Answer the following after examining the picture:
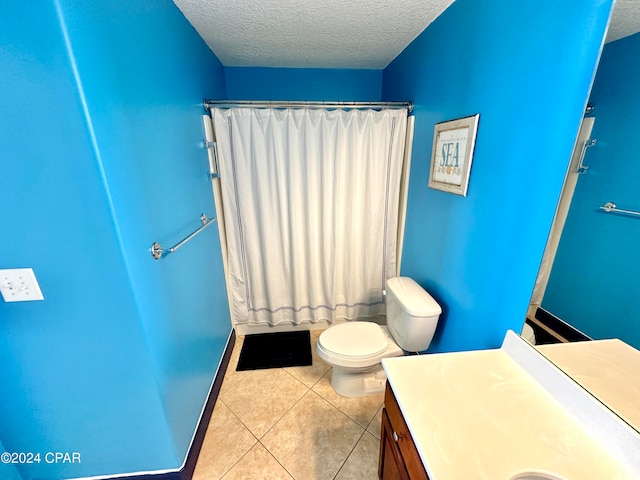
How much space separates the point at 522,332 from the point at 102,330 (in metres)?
1.56

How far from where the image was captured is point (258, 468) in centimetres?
125

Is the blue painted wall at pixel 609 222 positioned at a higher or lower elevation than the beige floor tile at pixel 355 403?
higher

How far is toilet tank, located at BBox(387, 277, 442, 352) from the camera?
1384 mm

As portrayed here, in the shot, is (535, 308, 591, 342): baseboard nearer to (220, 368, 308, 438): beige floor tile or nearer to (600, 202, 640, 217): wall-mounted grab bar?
(600, 202, 640, 217): wall-mounted grab bar

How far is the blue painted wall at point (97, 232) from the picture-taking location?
0.68m

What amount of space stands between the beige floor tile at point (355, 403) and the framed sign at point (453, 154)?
54.2 inches

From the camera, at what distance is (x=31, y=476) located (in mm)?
1073

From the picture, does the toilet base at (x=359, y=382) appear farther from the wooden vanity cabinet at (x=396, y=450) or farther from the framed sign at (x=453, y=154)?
the framed sign at (x=453, y=154)

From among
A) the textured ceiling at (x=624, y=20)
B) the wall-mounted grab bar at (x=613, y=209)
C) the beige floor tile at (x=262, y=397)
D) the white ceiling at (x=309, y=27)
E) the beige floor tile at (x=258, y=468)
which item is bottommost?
the beige floor tile at (x=262, y=397)

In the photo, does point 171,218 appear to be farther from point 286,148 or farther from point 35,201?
point 286,148

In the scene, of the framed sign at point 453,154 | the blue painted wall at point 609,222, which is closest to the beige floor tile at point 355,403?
the blue painted wall at point 609,222

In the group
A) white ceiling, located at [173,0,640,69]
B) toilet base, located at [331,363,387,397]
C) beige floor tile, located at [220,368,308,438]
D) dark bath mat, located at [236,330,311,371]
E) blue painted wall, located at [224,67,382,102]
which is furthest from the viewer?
blue painted wall, located at [224,67,382,102]

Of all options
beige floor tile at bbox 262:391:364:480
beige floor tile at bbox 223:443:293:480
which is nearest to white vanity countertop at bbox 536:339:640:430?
beige floor tile at bbox 262:391:364:480

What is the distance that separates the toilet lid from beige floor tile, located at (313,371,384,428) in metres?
0.41
